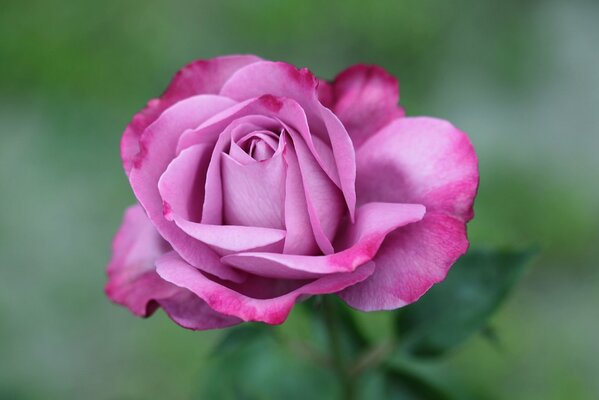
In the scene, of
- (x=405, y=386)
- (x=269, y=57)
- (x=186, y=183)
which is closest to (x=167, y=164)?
(x=186, y=183)

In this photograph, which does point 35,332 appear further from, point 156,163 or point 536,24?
point 536,24

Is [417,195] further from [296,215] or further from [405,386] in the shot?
[405,386]

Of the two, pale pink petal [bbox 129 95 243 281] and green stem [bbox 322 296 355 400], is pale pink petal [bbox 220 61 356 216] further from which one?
green stem [bbox 322 296 355 400]

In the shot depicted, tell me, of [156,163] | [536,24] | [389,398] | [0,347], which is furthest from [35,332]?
[536,24]

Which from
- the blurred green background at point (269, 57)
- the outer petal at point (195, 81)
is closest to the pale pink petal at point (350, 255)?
the outer petal at point (195, 81)

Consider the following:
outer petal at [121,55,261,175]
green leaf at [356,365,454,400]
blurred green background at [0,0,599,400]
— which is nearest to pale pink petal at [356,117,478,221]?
outer petal at [121,55,261,175]

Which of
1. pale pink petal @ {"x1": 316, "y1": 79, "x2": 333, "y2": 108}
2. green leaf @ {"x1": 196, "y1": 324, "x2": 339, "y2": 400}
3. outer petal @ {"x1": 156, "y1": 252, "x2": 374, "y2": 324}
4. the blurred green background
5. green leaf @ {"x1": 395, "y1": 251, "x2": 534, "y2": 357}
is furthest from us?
the blurred green background

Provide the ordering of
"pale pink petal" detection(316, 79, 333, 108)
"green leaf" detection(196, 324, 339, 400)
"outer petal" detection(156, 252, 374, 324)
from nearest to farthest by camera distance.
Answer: "outer petal" detection(156, 252, 374, 324)
"pale pink petal" detection(316, 79, 333, 108)
"green leaf" detection(196, 324, 339, 400)
